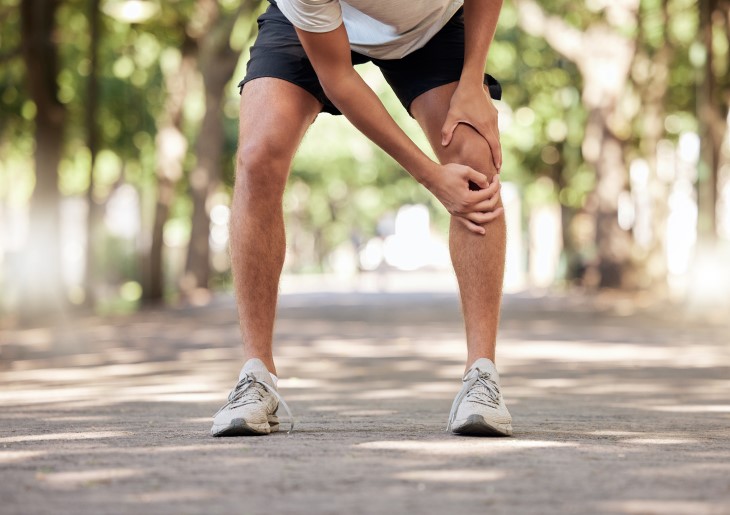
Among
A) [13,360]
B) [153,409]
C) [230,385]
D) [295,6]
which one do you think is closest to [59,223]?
[13,360]

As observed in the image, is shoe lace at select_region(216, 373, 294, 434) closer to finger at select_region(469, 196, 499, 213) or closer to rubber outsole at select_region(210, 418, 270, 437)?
rubber outsole at select_region(210, 418, 270, 437)

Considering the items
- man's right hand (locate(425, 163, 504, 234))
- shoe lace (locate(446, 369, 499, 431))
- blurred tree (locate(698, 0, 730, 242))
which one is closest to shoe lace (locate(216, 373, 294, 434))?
shoe lace (locate(446, 369, 499, 431))

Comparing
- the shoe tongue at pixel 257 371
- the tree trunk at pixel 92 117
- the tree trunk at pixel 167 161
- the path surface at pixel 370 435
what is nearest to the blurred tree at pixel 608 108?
the tree trunk at pixel 167 161

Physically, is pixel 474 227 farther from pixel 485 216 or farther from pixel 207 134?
pixel 207 134

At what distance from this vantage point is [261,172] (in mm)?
4906

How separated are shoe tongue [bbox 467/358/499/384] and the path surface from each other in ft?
0.65

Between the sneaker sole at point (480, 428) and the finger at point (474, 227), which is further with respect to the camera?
the finger at point (474, 227)

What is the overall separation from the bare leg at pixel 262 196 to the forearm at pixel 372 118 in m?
0.23

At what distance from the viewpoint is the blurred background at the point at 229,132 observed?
19.2 m

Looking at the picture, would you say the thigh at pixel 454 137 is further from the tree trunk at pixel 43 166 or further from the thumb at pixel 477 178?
the tree trunk at pixel 43 166

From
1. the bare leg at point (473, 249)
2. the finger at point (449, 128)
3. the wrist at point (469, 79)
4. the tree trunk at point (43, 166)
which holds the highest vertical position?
the tree trunk at point (43, 166)

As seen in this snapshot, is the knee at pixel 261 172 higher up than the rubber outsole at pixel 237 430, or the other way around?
the knee at pixel 261 172

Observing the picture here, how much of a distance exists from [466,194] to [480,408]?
0.73 meters

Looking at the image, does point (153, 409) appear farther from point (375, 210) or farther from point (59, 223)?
point (375, 210)
